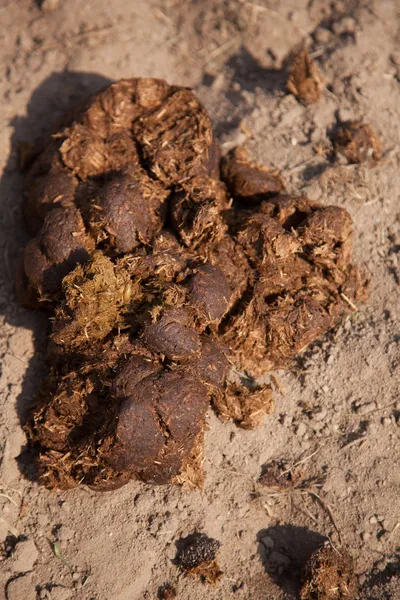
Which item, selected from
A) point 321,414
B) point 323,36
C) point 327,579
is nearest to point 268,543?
point 327,579

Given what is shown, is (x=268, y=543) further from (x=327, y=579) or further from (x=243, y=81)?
(x=243, y=81)

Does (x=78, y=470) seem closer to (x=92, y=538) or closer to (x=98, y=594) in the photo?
(x=92, y=538)

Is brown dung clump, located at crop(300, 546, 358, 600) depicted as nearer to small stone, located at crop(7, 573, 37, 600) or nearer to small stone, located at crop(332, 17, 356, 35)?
small stone, located at crop(7, 573, 37, 600)

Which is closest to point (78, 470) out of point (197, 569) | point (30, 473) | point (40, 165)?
point (30, 473)

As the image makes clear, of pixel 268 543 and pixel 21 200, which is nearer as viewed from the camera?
pixel 268 543

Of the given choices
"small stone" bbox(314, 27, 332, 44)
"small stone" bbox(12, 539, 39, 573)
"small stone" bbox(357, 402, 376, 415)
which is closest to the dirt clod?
"small stone" bbox(314, 27, 332, 44)
